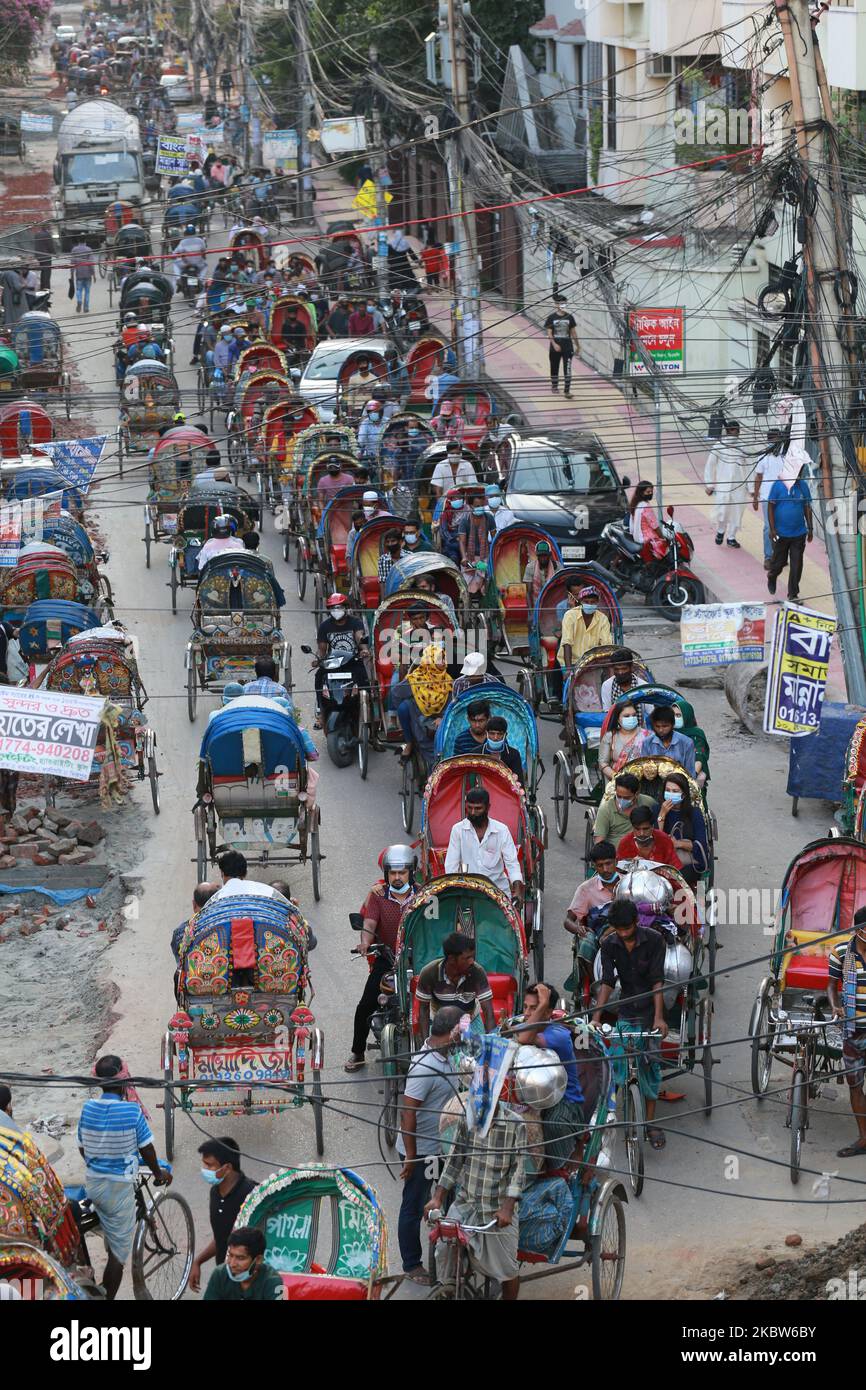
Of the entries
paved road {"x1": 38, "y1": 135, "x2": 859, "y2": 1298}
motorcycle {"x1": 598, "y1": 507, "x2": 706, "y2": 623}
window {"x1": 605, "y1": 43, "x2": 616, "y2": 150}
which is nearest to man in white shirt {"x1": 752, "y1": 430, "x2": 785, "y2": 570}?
motorcycle {"x1": 598, "y1": 507, "x2": 706, "y2": 623}

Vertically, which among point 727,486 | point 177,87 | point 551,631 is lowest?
point 551,631

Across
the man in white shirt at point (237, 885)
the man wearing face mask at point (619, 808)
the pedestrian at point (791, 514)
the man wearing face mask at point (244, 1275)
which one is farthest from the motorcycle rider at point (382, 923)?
the pedestrian at point (791, 514)

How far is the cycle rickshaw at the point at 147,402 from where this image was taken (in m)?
29.6

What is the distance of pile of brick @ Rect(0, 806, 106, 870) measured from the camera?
57.1ft

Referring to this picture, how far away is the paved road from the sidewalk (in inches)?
72.3

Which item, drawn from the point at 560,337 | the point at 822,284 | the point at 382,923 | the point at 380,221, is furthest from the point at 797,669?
the point at 380,221

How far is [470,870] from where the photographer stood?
47.6 feet

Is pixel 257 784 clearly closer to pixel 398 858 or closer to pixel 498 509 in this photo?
pixel 398 858

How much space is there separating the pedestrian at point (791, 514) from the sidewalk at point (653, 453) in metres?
0.49

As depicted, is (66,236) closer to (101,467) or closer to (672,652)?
(101,467)

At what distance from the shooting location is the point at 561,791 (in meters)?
18.3

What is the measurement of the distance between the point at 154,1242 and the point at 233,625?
9.49 m

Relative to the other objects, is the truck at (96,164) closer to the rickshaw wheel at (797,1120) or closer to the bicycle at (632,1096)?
the bicycle at (632,1096)

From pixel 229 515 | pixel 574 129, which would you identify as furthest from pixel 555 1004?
pixel 574 129
